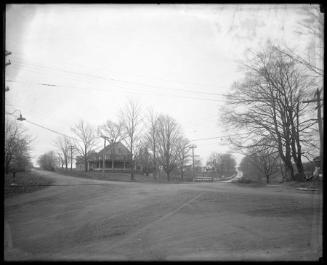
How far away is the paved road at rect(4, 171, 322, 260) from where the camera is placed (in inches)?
154

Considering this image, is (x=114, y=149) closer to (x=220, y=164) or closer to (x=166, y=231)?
(x=166, y=231)

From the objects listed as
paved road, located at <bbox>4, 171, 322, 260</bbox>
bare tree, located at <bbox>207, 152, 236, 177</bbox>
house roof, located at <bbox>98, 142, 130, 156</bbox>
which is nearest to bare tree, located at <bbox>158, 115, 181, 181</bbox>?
house roof, located at <bbox>98, 142, 130, 156</bbox>

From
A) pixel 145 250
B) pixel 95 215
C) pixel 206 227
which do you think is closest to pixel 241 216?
pixel 206 227

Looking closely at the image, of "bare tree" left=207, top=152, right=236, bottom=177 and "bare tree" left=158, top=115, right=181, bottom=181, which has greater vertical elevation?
"bare tree" left=158, top=115, right=181, bottom=181

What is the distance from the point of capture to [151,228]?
5.39 metres

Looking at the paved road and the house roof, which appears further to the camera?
the house roof

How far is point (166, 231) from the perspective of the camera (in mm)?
5125

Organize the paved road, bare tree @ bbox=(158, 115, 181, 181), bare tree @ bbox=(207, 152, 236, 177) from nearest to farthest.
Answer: the paved road < bare tree @ bbox=(158, 115, 181, 181) < bare tree @ bbox=(207, 152, 236, 177)

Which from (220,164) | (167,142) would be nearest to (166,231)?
(167,142)

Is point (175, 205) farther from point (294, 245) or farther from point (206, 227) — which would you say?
point (294, 245)

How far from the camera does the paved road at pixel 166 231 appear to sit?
3.92 metres

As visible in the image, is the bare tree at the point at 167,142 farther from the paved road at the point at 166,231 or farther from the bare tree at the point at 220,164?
the bare tree at the point at 220,164

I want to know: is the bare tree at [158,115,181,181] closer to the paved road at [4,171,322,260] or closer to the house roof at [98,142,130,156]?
the house roof at [98,142,130,156]

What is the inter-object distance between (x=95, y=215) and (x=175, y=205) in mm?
3268
